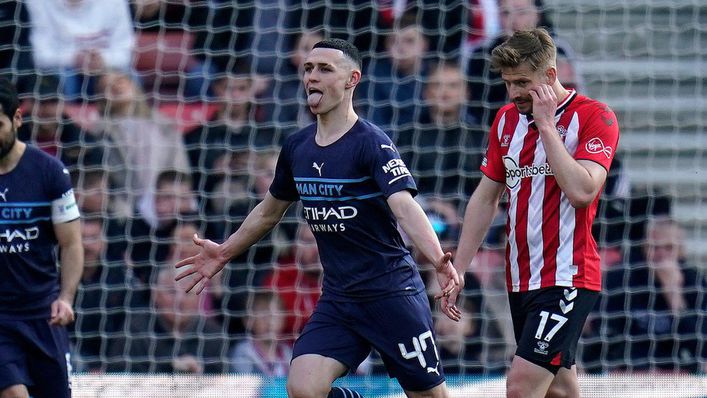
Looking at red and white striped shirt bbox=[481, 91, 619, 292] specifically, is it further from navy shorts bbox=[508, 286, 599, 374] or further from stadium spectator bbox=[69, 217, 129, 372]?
stadium spectator bbox=[69, 217, 129, 372]

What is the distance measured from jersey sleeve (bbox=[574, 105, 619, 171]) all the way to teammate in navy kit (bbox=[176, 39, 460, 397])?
2.33 ft

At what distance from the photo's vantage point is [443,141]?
8.41m

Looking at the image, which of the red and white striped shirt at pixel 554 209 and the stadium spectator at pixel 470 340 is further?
the stadium spectator at pixel 470 340

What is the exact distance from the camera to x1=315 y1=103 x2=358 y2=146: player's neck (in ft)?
17.3

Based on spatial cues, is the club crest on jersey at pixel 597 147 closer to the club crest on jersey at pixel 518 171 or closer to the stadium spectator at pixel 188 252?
the club crest on jersey at pixel 518 171

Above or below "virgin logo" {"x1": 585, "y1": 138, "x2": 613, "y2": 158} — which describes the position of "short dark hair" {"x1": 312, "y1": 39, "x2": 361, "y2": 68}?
above

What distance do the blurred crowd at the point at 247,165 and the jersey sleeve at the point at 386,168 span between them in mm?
3121

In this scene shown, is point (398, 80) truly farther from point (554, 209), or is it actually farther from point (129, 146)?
point (554, 209)

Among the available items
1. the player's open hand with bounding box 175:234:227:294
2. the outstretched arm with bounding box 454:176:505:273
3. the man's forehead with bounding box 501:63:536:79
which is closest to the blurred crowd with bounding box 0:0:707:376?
the player's open hand with bounding box 175:234:227:294

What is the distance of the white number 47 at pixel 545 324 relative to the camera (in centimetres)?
493

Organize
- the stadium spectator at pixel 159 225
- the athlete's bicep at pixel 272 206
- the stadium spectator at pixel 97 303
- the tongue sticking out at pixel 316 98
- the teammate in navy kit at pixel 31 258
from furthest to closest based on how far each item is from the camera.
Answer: the stadium spectator at pixel 159 225, the stadium spectator at pixel 97 303, the teammate in navy kit at pixel 31 258, the athlete's bicep at pixel 272 206, the tongue sticking out at pixel 316 98

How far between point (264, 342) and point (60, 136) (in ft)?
6.47

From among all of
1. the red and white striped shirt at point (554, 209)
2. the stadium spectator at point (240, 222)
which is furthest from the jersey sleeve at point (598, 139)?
the stadium spectator at point (240, 222)

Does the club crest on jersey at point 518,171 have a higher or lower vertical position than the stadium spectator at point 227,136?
lower
